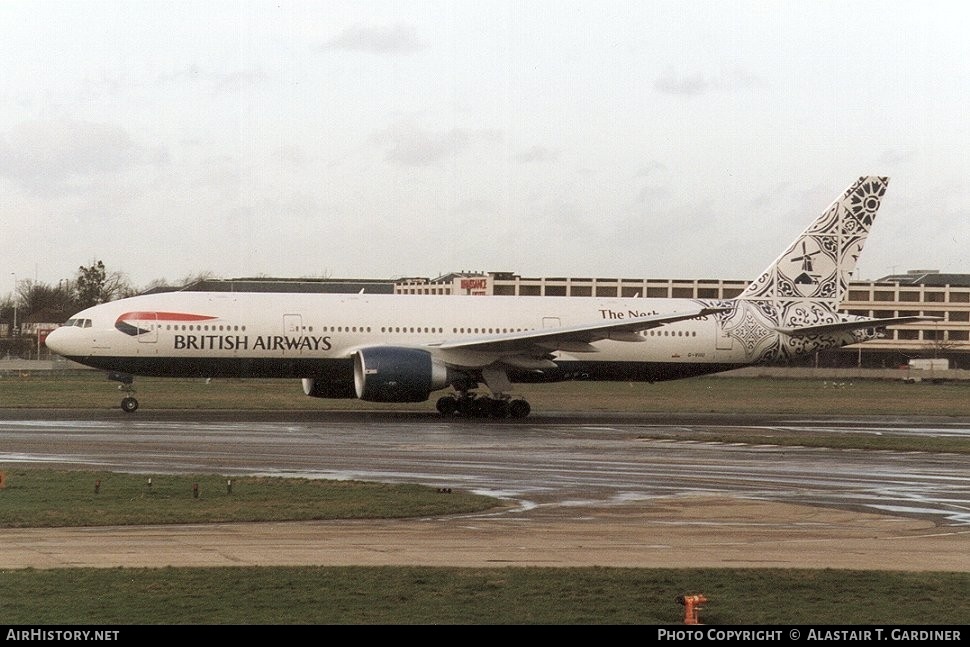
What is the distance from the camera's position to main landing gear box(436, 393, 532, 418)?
40500mm

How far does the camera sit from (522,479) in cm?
2248

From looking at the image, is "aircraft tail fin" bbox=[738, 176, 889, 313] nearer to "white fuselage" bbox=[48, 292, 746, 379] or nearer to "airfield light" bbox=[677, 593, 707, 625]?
"white fuselage" bbox=[48, 292, 746, 379]

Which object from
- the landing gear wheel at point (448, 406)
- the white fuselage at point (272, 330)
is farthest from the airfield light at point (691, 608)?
the landing gear wheel at point (448, 406)

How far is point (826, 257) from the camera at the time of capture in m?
46.3

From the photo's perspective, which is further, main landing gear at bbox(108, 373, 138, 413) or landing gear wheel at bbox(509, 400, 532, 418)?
landing gear wheel at bbox(509, 400, 532, 418)

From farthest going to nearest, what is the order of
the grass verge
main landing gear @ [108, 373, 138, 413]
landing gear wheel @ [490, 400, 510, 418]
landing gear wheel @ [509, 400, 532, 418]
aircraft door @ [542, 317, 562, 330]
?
aircraft door @ [542, 317, 562, 330]
landing gear wheel @ [490, 400, 510, 418]
landing gear wheel @ [509, 400, 532, 418]
main landing gear @ [108, 373, 138, 413]
the grass verge

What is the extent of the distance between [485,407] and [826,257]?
1465cm

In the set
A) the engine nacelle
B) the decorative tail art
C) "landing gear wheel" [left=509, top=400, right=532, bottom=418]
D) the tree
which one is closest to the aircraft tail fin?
the decorative tail art

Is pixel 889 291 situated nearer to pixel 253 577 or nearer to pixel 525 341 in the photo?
pixel 525 341

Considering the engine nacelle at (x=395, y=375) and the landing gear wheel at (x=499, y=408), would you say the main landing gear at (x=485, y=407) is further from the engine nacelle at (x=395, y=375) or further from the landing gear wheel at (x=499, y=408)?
the engine nacelle at (x=395, y=375)

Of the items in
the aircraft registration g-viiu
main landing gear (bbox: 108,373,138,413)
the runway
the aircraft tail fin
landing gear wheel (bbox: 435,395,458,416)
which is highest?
the aircraft tail fin

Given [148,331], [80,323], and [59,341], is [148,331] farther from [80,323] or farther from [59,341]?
[59,341]

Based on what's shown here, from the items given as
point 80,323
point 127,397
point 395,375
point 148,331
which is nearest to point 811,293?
point 395,375

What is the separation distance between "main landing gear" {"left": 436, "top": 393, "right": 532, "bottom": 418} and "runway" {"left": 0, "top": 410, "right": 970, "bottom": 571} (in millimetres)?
1548
